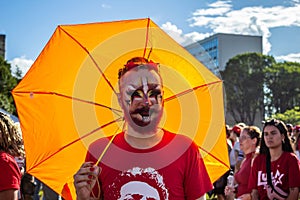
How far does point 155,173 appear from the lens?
8.28 ft

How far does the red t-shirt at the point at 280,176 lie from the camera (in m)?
4.94

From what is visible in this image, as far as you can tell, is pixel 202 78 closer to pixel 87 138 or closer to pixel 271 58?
pixel 87 138

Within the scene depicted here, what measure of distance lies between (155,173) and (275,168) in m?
2.85

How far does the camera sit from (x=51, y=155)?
115 inches

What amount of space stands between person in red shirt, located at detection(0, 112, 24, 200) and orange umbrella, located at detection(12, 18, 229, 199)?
3.13 ft

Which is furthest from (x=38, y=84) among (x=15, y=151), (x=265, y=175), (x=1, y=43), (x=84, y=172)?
(x=1, y=43)

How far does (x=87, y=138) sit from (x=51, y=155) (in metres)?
0.23

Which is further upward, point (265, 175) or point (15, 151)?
point (15, 151)

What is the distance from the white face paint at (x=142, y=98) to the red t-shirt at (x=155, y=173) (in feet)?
0.47

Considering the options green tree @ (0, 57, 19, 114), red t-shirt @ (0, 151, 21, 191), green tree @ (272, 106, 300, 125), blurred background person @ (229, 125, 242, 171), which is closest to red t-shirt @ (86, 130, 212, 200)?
red t-shirt @ (0, 151, 21, 191)

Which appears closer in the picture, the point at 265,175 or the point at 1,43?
the point at 265,175

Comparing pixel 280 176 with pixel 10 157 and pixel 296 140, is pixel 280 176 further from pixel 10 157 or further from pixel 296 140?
pixel 296 140

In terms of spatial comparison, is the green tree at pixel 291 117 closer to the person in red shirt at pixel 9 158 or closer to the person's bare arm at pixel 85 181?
the person in red shirt at pixel 9 158

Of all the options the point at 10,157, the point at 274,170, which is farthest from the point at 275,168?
the point at 10,157
